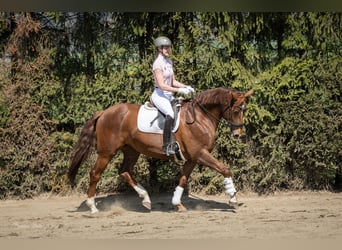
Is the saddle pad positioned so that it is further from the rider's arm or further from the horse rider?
the rider's arm

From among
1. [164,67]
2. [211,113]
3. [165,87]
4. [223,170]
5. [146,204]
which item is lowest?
[146,204]

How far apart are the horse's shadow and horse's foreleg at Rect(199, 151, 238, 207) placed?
0.43 m

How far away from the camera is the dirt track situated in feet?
17.8

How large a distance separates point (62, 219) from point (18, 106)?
245 centimetres

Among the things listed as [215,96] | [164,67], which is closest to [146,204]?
[215,96]

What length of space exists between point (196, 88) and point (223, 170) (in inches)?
81.1

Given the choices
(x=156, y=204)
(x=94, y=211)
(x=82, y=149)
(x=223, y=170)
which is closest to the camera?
(x=223, y=170)

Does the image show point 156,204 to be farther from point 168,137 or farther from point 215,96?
point 215,96

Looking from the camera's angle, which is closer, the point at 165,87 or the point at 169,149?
the point at 165,87

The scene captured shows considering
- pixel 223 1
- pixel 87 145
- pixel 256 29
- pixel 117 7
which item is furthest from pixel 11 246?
pixel 256 29

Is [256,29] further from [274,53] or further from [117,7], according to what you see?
[117,7]

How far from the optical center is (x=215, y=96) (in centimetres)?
657

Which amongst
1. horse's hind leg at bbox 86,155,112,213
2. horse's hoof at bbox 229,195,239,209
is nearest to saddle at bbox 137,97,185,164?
horse's hind leg at bbox 86,155,112,213

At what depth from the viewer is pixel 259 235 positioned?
206 inches
